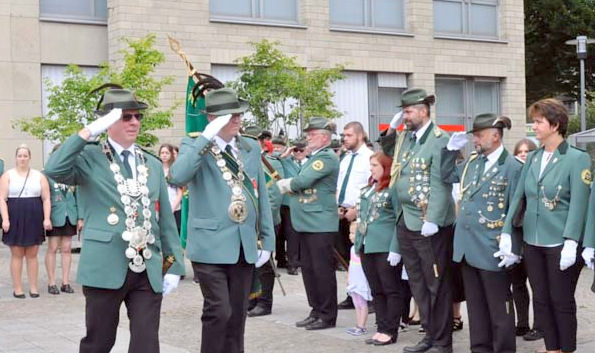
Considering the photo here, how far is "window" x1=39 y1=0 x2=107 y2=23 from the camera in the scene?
22.2m

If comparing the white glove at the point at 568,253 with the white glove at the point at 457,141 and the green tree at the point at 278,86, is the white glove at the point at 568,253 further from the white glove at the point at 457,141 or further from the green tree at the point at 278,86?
the green tree at the point at 278,86

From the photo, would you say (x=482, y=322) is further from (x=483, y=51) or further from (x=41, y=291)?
(x=483, y=51)

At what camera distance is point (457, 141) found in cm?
766

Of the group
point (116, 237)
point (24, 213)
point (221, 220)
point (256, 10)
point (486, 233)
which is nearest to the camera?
point (116, 237)

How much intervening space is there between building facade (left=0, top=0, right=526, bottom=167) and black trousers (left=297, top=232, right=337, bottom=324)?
12685 mm

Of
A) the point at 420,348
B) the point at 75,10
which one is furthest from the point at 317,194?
the point at 75,10

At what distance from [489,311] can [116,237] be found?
329cm

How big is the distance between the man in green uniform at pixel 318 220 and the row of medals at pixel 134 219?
367 centimetres

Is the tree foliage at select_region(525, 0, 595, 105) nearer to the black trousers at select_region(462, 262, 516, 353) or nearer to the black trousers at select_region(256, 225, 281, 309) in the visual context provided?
the black trousers at select_region(256, 225, 281, 309)

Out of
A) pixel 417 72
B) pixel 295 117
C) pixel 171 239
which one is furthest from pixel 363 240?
pixel 417 72

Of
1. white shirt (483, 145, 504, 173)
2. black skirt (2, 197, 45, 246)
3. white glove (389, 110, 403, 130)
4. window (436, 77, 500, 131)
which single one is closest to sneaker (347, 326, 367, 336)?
white glove (389, 110, 403, 130)

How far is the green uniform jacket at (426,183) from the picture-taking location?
7.71 m

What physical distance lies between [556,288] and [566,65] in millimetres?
32583

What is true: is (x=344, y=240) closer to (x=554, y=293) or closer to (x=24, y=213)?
(x=24, y=213)
